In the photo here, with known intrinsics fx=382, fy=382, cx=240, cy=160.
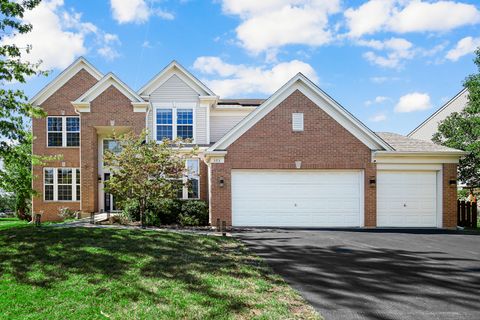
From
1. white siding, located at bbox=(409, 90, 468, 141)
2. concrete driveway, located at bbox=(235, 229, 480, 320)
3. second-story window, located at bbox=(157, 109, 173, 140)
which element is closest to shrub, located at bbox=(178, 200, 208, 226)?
concrete driveway, located at bbox=(235, 229, 480, 320)

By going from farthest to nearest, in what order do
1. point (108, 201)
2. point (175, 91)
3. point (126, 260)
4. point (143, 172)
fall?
point (108, 201) < point (175, 91) < point (143, 172) < point (126, 260)

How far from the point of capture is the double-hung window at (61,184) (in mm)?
22469

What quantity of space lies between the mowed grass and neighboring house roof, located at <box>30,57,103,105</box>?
1495 cm

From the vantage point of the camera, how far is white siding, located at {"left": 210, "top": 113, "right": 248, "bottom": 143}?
22812 millimetres

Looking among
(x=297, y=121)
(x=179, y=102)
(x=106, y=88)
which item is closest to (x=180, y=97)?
(x=179, y=102)

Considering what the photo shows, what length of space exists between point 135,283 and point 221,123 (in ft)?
56.6

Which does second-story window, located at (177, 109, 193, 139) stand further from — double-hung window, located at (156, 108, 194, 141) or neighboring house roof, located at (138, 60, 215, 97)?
neighboring house roof, located at (138, 60, 215, 97)

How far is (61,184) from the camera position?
22.5m

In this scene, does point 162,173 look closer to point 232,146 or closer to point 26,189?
point 232,146

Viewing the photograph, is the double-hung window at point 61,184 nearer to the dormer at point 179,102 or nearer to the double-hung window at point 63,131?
the double-hung window at point 63,131

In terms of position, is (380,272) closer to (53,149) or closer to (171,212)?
(171,212)

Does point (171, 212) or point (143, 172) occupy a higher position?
point (143, 172)

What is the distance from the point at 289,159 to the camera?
16172 mm

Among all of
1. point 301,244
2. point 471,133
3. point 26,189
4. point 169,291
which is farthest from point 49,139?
point 471,133
